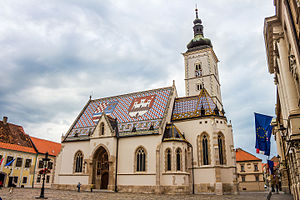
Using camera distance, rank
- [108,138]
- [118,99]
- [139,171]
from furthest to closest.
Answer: [118,99]
[108,138]
[139,171]

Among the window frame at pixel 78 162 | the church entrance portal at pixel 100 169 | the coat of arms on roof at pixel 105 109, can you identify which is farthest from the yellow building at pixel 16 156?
the coat of arms on roof at pixel 105 109

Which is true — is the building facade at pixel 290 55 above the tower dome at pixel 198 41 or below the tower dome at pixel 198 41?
below

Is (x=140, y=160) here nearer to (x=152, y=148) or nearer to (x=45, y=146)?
(x=152, y=148)

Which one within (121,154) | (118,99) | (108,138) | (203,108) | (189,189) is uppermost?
(118,99)

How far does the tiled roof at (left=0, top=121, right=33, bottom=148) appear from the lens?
141 feet

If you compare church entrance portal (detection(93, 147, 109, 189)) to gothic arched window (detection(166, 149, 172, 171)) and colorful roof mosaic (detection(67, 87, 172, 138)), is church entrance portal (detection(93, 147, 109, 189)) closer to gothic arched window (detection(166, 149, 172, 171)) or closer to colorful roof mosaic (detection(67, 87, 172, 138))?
colorful roof mosaic (detection(67, 87, 172, 138))

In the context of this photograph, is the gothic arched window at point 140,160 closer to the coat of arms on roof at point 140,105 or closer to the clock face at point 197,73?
the coat of arms on roof at point 140,105

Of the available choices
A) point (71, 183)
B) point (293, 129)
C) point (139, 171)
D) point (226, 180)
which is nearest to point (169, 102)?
point (139, 171)

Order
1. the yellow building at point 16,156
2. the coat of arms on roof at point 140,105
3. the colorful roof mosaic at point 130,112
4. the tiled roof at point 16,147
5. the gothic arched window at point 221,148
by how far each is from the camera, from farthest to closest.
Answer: the tiled roof at point 16,147 → the yellow building at point 16,156 → the coat of arms on roof at point 140,105 → the colorful roof mosaic at point 130,112 → the gothic arched window at point 221,148

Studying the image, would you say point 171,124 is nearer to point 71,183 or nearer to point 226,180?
point 226,180

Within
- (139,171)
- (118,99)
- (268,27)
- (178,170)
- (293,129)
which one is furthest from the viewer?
(118,99)

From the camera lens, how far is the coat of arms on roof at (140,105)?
37322 mm

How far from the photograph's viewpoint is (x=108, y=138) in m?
34.9

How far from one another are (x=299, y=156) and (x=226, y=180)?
19.0m
